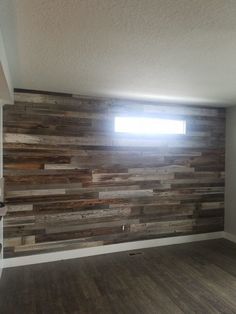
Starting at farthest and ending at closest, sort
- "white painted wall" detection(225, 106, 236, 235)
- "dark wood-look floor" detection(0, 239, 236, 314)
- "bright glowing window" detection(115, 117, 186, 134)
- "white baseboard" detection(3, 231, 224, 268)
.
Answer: "white painted wall" detection(225, 106, 236, 235)
"bright glowing window" detection(115, 117, 186, 134)
"white baseboard" detection(3, 231, 224, 268)
"dark wood-look floor" detection(0, 239, 236, 314)

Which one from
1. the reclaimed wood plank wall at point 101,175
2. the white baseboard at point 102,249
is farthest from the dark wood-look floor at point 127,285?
the reclaimed wood plank wall at point 101,175

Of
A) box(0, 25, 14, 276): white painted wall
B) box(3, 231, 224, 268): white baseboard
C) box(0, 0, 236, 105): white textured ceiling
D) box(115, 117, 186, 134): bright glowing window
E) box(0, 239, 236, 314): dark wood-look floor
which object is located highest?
box(0, 0, 236, 105): white textured ceiling

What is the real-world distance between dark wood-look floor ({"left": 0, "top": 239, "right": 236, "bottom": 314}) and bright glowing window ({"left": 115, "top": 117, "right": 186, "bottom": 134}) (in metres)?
1.95

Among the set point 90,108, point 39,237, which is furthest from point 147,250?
point 90,108

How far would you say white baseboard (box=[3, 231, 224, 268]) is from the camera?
11.4 feet

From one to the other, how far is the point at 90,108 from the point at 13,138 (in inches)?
46.4

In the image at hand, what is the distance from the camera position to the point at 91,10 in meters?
1.44

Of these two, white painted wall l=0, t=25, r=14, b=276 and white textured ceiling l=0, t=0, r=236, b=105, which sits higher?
white textured ceiling l=0, t=0, r=236, b=105

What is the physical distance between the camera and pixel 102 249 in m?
3.88

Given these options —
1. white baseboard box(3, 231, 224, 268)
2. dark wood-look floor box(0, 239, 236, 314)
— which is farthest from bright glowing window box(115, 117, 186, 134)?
dark wood-look floor box(0, 239, 236, 314)

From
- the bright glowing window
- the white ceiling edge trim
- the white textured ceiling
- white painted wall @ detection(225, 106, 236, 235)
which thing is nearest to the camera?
the white textured ceiling

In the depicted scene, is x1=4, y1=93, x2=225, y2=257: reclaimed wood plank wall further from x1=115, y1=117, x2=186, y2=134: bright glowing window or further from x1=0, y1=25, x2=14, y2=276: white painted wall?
x1=0, y1=25, x2=14, y2=276: white painted wall

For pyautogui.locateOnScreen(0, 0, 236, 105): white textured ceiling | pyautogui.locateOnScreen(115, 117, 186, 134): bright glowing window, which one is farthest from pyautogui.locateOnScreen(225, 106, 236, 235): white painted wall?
pyautogui.locateOnScreen(0, 0, 236, 105): white textured ceiling

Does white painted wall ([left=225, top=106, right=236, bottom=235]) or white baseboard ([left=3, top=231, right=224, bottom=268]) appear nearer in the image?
white baseboard ([left=3, top=231, right=224, bottom=268])
